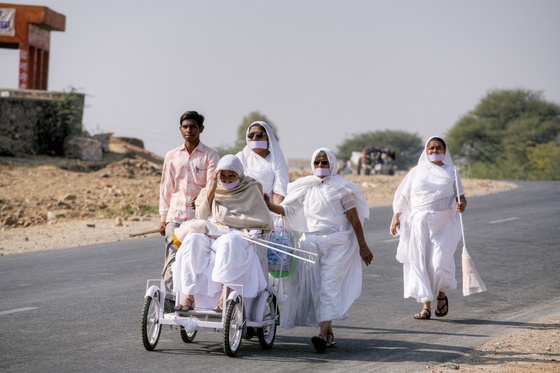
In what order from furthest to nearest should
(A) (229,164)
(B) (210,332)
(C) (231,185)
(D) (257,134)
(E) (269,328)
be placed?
1. (B) (210,332)
2. (D) (257,134)
3. (E) (269,328)
4. (C) (231,185)
5. (A) (229,164)

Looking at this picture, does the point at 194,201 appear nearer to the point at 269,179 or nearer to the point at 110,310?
the point at 269,179

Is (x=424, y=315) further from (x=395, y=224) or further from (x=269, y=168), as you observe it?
(x=269, y=168)

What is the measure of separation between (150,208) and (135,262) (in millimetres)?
9924

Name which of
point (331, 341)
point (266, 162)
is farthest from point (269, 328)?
point (266, 162)

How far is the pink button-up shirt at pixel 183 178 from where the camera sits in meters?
9.07

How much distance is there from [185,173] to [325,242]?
1.41 m

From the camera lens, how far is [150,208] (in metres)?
24.7

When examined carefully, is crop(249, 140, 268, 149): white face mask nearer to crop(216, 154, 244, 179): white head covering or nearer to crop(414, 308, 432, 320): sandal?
crop(216, 154, 244, 179): white head covering

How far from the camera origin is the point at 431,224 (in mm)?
11055

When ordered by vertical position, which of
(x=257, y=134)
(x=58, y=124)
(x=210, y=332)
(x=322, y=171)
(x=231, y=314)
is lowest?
(x=210, y=332)

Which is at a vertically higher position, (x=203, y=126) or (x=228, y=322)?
(x=203, y=126)

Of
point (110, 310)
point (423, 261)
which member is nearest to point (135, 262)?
point (110, 310)

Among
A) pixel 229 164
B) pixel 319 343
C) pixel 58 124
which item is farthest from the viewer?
pixel 58 124

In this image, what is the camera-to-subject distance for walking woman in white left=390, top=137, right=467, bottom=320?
35.8ft
